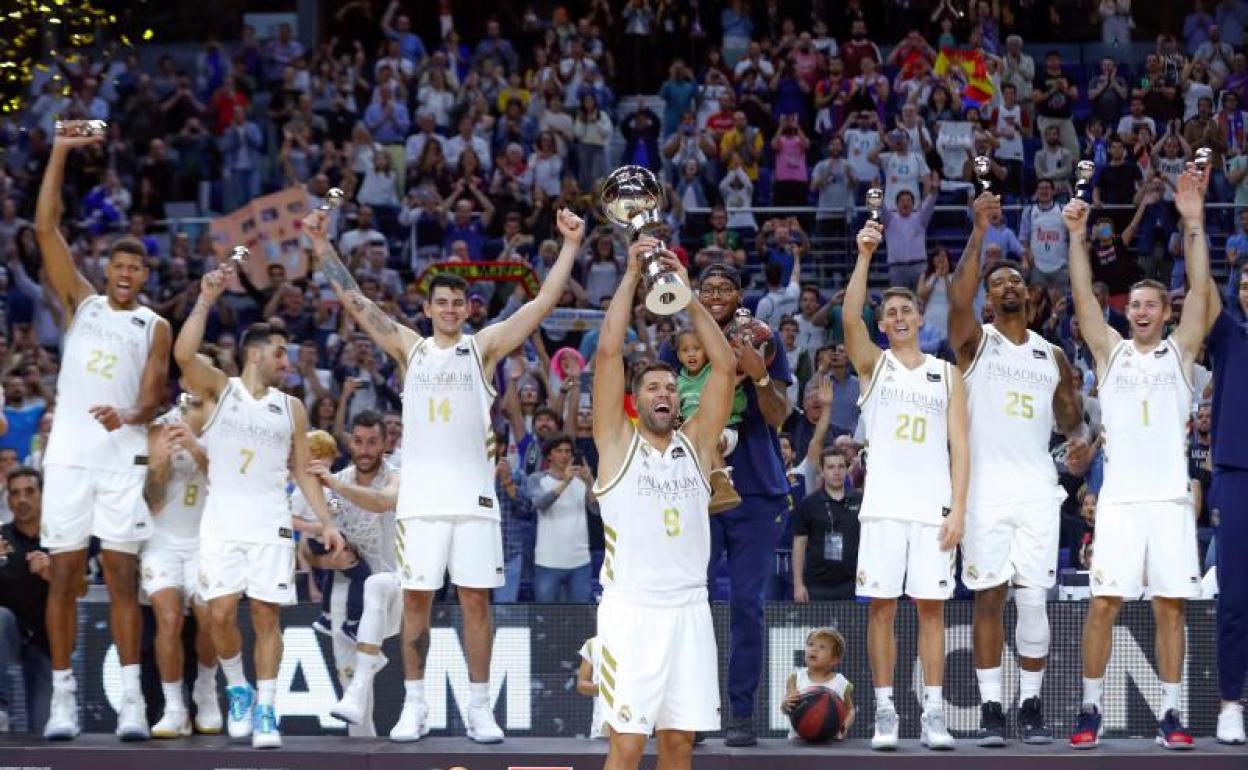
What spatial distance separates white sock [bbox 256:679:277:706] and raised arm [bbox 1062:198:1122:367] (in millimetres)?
4954

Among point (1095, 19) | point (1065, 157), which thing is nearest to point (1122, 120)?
point (1065, 157)

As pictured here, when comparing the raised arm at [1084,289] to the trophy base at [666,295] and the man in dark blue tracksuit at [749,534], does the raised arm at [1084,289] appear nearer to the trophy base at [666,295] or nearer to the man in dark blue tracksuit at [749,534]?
the man in dark blue tracksuit at [749,534]

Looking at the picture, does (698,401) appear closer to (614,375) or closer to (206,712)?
(614,375)

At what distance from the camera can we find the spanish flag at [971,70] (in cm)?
1947

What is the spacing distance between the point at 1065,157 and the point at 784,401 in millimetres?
9430

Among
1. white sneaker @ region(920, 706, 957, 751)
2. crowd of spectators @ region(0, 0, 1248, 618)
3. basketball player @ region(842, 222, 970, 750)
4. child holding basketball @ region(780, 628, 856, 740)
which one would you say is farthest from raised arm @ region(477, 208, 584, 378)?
crowd of spectators @ region(0, 0, 1248, 618)

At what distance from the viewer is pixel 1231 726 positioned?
400 inches

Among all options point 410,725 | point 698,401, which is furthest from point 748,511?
point 410,725

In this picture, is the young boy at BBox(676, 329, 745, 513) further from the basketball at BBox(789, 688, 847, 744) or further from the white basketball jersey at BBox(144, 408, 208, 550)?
the white basketball jersey at BBox(144, 408, 208, 550)

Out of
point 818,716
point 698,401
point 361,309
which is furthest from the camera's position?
point 361,309

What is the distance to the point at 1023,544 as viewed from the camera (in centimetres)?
1023

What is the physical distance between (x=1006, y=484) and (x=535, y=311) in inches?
108

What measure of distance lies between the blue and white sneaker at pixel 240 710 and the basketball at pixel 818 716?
10.1ft

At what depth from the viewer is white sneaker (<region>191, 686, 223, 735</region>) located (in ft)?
36.7
